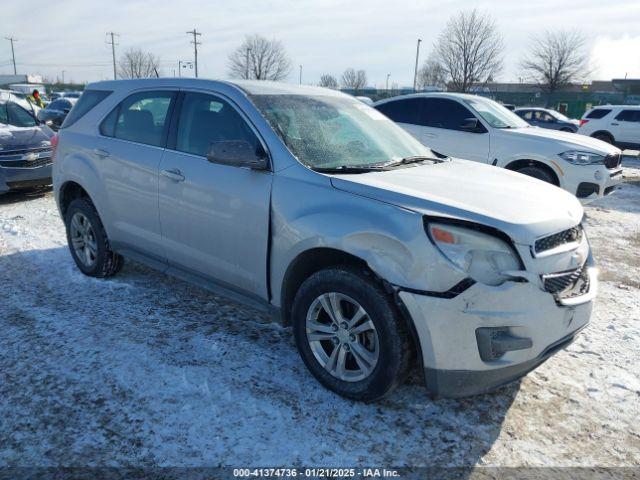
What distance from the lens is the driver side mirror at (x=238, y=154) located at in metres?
3.12

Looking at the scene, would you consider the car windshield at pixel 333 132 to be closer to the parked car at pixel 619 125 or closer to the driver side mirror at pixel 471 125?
the driver side mirror at pixel 471 125

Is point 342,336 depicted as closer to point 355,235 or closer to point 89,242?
point 355,235

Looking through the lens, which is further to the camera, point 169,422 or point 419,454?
point 169,422

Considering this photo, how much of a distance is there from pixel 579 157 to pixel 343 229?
592 centimetres

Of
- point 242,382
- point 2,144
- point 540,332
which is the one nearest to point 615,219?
point 540,332

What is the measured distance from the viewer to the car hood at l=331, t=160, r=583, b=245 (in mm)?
2543

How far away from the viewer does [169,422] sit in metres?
2.76

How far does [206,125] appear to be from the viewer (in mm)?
3664

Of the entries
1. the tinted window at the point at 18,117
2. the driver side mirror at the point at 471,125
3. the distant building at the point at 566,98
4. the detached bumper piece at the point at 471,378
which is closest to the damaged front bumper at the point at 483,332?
the detached bumper piece at the point at 471,378

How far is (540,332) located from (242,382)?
1.77 m

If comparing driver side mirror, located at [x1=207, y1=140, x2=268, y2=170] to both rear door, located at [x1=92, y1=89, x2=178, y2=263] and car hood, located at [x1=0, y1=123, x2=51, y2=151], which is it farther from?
car hood, located at [x1=0, y1=123, x2=51, y2=151]

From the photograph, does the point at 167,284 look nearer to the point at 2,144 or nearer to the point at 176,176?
the point at 176,176

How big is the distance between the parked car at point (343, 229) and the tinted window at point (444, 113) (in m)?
4.38

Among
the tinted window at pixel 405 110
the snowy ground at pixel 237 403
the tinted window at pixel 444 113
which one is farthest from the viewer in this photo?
the tinted window at pixel 405 110
